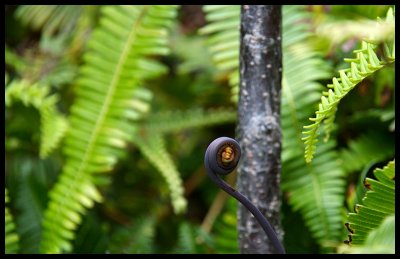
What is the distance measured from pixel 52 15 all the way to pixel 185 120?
2.25 feet

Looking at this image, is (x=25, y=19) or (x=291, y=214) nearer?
(x=291, y=214)

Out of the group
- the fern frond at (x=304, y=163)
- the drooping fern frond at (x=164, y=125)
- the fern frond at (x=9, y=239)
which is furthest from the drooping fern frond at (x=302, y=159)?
the fern frond at (x=9, y=239)

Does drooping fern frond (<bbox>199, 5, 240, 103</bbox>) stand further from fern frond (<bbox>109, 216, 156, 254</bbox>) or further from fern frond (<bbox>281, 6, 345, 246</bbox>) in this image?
fern frond (<bbox>109, 216, 156, 254</bbox>)

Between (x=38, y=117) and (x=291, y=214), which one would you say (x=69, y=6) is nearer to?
(x=38, y=117)

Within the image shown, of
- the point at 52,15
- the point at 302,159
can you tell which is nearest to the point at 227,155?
the point at 302,159

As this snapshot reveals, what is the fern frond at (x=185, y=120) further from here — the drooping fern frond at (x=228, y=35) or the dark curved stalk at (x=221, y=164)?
the dark curved stalk at (x=221, y=164)

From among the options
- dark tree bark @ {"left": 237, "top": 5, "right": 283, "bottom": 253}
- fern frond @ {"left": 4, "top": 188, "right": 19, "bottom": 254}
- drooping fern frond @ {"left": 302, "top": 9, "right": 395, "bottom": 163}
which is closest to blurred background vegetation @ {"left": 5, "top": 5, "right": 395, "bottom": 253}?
fern frond @ {"left": 4, "top": 188, "right": 19, "bottom": 254}

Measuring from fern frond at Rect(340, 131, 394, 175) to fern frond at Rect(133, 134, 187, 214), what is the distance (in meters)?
0.41

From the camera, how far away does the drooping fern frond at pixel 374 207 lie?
0.79m

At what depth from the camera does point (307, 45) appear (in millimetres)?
1397

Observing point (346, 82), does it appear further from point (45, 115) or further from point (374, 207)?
point (45, 115)

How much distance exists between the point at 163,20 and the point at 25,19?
33.8 inches

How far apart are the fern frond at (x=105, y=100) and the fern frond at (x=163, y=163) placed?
0.15 metres
